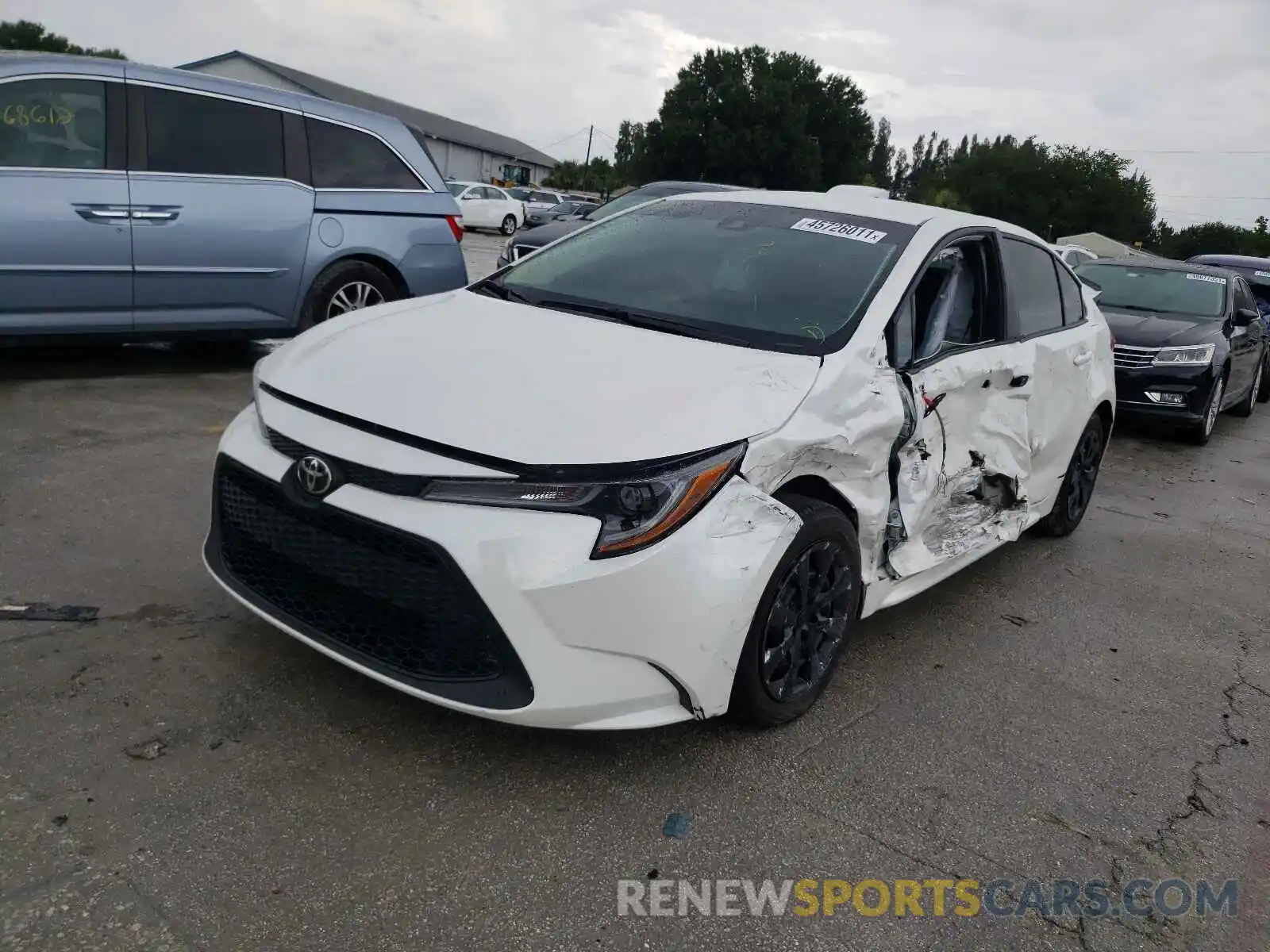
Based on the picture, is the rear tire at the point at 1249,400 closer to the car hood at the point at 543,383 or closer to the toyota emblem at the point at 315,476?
the car hood at the point at 543,383

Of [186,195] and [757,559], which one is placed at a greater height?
[186,195]

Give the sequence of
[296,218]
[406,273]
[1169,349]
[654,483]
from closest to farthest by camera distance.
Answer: [654,483]
[296,218]
[406,273]
[1169,349]

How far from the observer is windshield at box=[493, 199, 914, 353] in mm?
3449

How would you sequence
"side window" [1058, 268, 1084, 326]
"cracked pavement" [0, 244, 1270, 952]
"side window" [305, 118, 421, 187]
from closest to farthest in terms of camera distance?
"cracked pavement" [0, 244, 1270, 952], "side window" [1058, 268, 1084, 326], "side window" [305, 118, 421, 187]

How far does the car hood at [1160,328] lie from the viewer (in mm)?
8961

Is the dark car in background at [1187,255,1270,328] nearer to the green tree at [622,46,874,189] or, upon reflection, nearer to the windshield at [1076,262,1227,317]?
the windshield at [1076,262,1227,317]

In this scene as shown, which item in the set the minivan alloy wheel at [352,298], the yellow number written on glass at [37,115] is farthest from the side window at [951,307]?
the yellow number written on glass at [37,115]

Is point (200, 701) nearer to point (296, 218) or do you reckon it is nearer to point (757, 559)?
point (757, 559)

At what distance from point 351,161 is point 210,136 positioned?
37.4 inches

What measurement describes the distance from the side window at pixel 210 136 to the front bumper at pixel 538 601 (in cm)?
422

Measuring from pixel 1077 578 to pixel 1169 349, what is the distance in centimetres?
467

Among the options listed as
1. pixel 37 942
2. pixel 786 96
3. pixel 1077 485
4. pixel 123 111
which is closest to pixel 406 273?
pixel 123 111

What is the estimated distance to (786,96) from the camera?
201 ft

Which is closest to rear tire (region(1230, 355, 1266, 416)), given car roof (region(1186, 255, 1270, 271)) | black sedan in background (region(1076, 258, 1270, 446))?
black sedan in background (region(1076, 258, 1270, 446))
